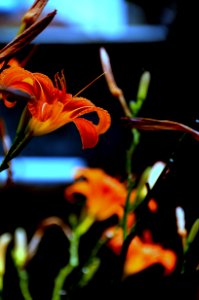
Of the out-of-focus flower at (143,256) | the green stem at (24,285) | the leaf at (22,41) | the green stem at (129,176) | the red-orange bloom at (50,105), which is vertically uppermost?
the leaf at (22,41)

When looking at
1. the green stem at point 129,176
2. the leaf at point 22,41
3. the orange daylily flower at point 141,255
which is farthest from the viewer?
the orange daylily flower at point 141,255

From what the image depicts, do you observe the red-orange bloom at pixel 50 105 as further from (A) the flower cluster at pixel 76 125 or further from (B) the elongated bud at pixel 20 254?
(B) the elongated bud at pixel 20 254

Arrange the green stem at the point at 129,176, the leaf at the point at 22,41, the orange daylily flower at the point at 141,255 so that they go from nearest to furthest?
1. the leaf at the point at 22,41
2. the green stem at the point at 129,176
3. the orange daylily flower at the point at 141,255

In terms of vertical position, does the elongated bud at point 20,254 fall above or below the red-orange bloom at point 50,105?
below

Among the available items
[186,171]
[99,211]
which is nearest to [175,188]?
[186,171]

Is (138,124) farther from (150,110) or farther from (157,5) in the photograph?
(157,5)

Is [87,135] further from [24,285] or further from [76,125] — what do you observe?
[24,285]

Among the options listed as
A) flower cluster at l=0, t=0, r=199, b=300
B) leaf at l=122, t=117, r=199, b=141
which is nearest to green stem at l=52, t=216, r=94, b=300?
flower cluster at l=0, t=0, r=199, b=300

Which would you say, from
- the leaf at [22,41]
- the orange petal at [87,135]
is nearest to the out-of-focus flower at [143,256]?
the orange petal at [87,135]

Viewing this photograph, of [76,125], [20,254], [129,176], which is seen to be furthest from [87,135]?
[20,254]
